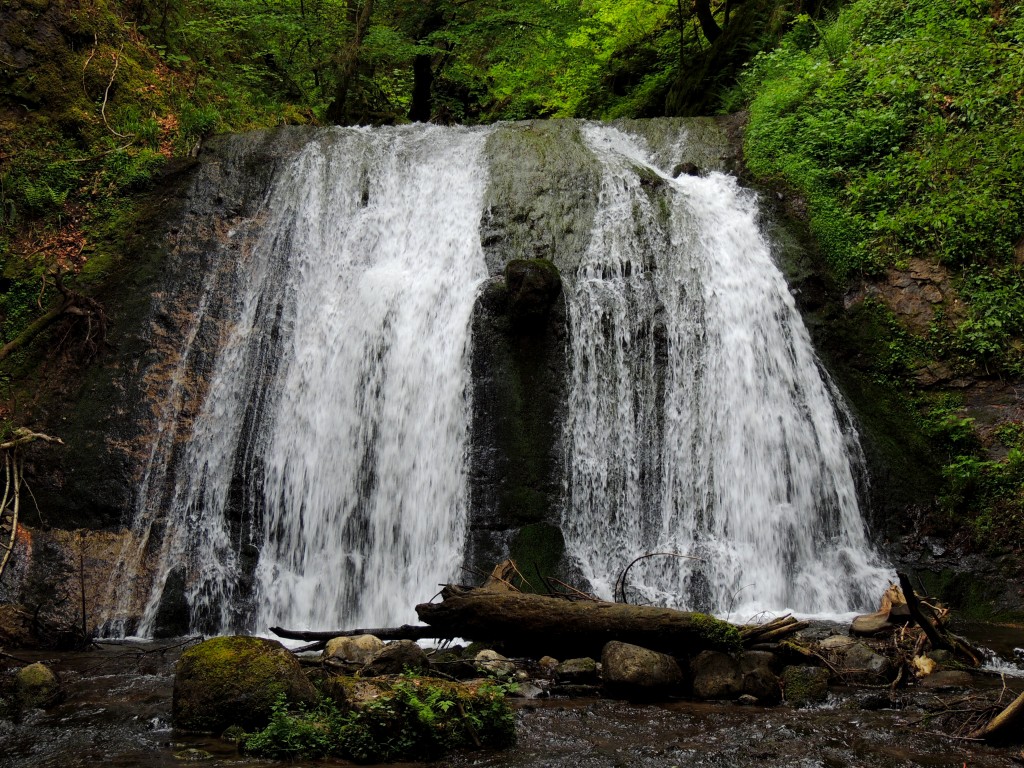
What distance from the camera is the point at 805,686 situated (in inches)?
196

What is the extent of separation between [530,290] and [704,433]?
9.18 feet

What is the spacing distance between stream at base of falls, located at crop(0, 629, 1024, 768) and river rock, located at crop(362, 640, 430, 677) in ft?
2.54

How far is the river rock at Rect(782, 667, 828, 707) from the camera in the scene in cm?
494

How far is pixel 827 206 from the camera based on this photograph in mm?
10594

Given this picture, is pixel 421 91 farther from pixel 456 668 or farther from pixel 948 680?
pixel 948 680

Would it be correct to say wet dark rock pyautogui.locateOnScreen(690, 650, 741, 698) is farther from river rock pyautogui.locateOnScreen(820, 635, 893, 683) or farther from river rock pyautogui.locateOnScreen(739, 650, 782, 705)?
river rock pyautogui.locateOnScreen(820, 635, 893, 683)

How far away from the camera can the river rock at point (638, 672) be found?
16.5 feet

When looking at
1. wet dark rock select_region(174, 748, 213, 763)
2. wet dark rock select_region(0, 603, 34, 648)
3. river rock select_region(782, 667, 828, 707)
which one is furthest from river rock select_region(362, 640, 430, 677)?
wet dark rock select_region(0, 603, 34, 648)

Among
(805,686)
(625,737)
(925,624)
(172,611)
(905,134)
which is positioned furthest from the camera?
(905,134)

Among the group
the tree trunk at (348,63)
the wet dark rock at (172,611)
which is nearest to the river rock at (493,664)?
the wet dark rock at (172,611)

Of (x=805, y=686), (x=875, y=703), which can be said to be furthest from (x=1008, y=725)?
(x=805, y=686)

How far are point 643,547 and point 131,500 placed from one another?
6005 mm

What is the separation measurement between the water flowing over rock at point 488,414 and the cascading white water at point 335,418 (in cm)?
3

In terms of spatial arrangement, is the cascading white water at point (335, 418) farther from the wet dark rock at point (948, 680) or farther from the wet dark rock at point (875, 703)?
the wet dark rock at point (948, 680)
